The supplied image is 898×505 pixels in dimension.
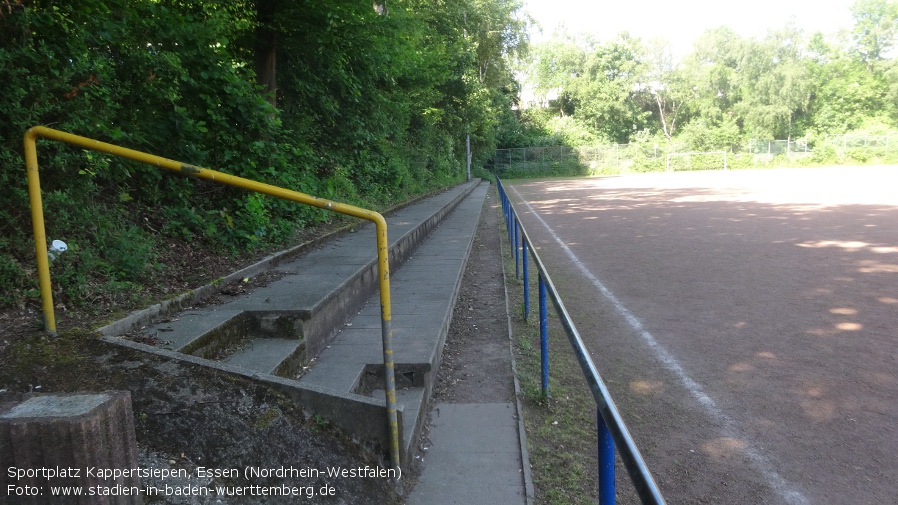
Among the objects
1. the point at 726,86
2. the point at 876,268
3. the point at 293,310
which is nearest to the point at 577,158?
the point at 726,86

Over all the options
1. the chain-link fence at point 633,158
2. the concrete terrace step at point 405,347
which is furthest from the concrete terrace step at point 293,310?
the chain-link fence at point 633,158

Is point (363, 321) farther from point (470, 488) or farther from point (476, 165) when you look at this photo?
point (476, 165)

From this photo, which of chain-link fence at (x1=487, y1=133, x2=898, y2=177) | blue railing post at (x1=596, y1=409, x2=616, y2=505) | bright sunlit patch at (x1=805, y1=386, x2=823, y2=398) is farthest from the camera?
chain-link fence at (x1=487, y1=133, x2=898, y2=177)

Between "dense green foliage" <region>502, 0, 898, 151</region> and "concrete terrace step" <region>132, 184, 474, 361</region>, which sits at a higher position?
"dense green foliage" <region>502, 0, 898, 151</region>

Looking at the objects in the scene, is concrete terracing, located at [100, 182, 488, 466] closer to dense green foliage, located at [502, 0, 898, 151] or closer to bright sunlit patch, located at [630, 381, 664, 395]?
bright sunlit patch, located at [630, 381, 664, 395]

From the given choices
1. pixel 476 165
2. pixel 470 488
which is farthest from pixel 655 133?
pixel 470 488

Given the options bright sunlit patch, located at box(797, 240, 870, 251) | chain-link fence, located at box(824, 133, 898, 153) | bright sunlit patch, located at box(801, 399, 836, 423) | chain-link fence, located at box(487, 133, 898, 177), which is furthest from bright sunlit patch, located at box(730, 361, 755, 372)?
chain-link fence, located at box(824, 133, 898, 153)

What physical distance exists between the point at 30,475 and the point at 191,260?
404cm

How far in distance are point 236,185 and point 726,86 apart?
80.4m

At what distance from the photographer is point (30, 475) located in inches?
78.4

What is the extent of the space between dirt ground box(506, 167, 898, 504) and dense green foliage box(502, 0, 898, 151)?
161ft

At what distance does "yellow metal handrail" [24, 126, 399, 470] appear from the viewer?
10.1 ft

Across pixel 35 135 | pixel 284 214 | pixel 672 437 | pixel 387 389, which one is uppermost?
pixel 35 135

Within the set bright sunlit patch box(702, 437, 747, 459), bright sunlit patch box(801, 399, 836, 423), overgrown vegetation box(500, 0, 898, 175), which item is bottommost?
bright sunlit patch box(702, 437, 747, 459)
